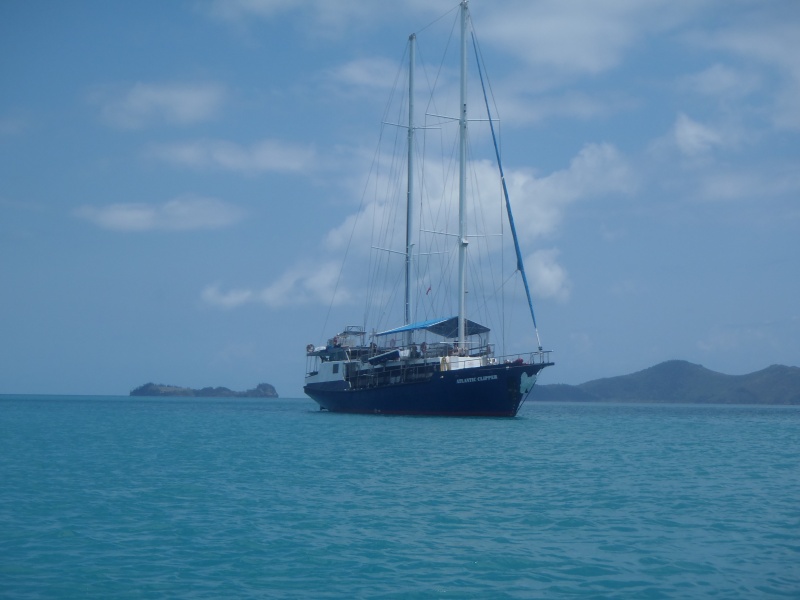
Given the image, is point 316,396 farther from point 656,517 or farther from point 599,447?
point 656,517

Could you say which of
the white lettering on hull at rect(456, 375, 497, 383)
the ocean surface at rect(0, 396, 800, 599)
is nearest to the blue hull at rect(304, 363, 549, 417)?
the white lettering on hull at rect(456, 375, 497, 383)

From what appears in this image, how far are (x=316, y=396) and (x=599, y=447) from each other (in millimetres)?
35544

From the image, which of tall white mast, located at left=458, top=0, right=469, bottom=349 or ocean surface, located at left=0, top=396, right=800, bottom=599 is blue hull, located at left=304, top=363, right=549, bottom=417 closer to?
tall white mast, located at left=458, top=0, right=469, bottom=349

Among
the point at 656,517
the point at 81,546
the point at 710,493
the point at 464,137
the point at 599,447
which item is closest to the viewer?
the point at 81,546

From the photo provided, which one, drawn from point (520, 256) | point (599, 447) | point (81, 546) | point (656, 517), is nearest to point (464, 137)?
point (520, 256)

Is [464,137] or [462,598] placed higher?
[464,137]

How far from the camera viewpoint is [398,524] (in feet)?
57.1

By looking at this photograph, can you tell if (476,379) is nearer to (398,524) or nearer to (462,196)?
(462,196)

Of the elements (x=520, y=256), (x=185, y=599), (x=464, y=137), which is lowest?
(x=185, y=599)

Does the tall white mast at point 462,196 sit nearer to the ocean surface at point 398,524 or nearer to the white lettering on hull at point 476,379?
the white lettering on hull at point 476,379

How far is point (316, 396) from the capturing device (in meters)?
68.9

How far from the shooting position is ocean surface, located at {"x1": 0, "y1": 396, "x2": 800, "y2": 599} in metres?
13.1

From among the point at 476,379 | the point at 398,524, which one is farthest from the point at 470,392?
the point at 398,524

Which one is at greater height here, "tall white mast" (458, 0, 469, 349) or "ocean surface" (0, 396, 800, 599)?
"tall white mast" (458, 0, 469, 349)
